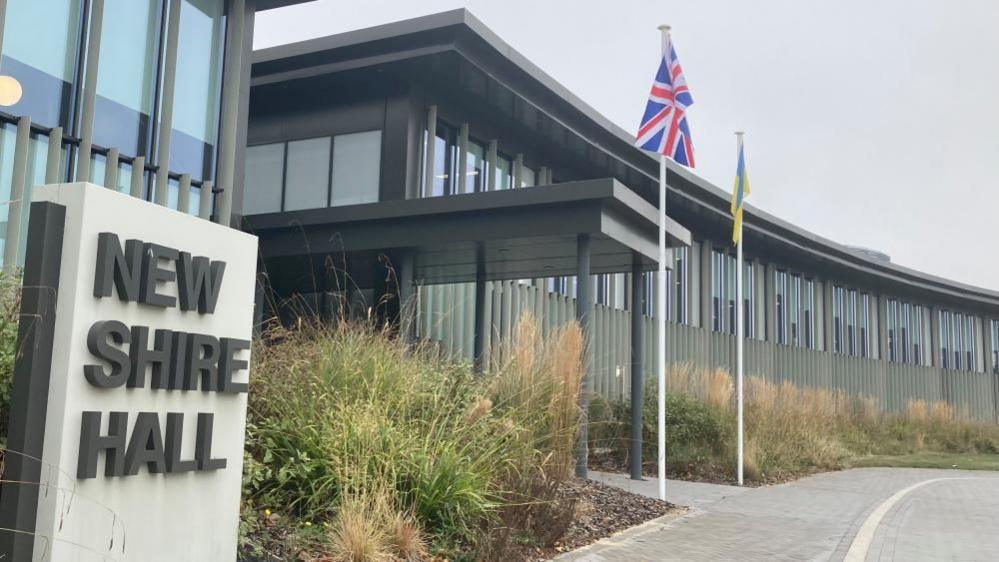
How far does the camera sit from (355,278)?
17.3 m

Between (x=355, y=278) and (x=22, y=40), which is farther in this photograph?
(x=355, y=278)

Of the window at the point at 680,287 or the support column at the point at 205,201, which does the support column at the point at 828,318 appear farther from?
the support column at the point at 205,201

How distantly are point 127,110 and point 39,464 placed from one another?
8.08m

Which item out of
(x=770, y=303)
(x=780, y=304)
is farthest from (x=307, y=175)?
(x=780, y=304)

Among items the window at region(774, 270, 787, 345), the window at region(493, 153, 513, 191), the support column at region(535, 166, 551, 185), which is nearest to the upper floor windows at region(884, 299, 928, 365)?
the window at region(774, 270, 787, 345)

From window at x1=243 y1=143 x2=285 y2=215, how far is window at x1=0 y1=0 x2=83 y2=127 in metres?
7.35

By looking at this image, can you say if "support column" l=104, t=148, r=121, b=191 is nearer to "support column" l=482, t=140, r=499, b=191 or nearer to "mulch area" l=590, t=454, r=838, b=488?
"mulch area" l=590, t=454, r=838, b=488

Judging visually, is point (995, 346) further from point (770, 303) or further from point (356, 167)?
point (356, 167)

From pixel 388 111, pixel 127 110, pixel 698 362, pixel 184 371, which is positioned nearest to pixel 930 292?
pixel 698 362

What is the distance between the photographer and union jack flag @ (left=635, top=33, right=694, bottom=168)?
1255cm

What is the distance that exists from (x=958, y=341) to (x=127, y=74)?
40503mm

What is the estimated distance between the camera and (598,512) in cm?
969

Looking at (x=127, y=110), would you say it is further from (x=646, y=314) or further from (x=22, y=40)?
(x=646, y=314)

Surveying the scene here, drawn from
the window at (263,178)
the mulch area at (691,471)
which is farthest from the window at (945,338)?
the window at (263,178)
